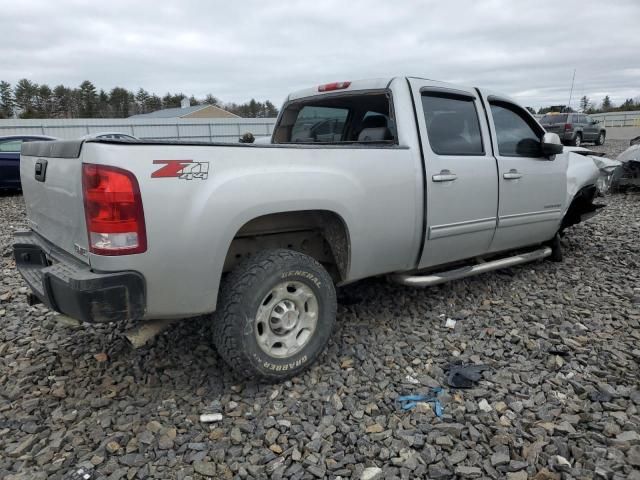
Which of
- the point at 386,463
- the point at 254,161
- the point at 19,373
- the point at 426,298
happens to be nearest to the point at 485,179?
the point at 426,298

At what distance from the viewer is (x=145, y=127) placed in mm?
26906

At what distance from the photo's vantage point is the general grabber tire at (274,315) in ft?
8.75

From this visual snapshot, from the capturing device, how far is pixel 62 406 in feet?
9.12

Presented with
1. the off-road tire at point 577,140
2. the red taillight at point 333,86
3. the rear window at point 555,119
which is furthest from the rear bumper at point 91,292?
the off-road tire at point 577,140

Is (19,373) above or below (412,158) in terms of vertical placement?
below

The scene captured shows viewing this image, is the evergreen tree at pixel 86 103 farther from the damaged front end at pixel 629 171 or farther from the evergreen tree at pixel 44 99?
the damaged front end at pixel 629 171

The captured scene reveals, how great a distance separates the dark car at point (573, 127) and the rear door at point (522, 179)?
20.8 meters

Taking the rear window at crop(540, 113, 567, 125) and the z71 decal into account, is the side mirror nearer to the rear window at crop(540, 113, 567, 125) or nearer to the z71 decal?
the z71 decal

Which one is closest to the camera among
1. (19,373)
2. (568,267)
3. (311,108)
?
(19,373)

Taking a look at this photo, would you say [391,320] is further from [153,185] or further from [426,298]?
[153,185]

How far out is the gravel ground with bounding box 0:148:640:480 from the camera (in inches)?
90.7

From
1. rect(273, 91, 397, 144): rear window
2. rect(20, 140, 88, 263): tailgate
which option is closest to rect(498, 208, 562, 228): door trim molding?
rect(273, 91, 397, 144): rear window

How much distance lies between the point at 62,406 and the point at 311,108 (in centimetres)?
311

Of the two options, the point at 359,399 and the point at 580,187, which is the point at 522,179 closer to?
the point at 580,187
